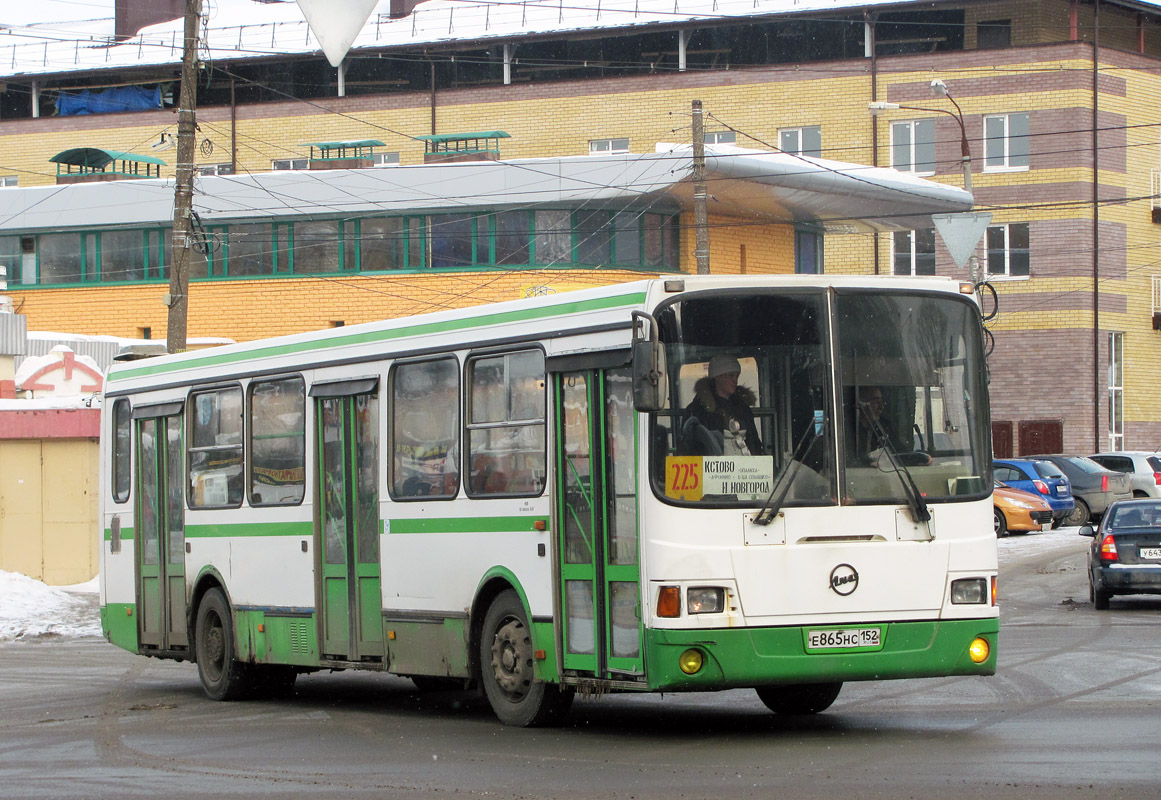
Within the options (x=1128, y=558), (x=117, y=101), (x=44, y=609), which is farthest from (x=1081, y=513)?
(x=117, y=101)

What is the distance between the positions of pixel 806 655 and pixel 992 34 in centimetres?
4685

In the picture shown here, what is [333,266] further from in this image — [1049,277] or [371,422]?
[371,422]

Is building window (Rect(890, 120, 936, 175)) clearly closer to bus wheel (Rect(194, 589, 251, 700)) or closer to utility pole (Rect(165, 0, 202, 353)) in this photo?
Result: utility pole (Rect(165, 0, 202, 353))

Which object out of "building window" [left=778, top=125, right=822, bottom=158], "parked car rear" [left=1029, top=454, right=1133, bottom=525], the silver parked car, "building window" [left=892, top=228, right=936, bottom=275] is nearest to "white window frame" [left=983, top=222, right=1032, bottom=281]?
"building window" [left=892, top=228, right=936, bottom=275]

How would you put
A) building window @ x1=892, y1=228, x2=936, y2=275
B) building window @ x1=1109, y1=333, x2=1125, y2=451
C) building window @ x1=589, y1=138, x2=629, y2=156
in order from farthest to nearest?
building window @ x1=589, y1=138, x2=629, y2=156
building window @ x1=892, y1=228, x2=936, y2=275
building window @ x1=1109, y1=333, x2=1125, y2=451

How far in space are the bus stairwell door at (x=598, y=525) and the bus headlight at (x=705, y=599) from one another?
0.99ft

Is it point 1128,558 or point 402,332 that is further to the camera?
point 1128,558

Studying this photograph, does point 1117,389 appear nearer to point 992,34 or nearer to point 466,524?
point 992,34

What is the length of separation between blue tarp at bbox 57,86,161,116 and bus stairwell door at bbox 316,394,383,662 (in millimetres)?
50660

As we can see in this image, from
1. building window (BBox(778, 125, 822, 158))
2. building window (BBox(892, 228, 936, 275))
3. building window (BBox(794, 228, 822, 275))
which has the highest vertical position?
building window (BBox(778, 125, 822, 158))

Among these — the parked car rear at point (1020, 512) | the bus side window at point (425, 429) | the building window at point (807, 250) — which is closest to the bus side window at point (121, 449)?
the bus side window at point (425, 429)

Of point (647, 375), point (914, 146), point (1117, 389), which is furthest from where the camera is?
point (914, 146)

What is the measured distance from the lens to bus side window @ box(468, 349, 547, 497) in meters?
10.6

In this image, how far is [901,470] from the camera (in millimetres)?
9938
